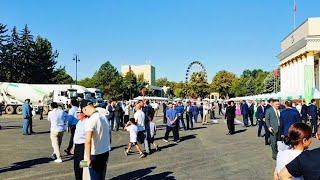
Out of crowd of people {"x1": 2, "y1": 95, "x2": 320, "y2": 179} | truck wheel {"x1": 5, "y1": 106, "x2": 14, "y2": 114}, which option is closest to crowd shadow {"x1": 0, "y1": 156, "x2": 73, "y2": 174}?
crowd of people {"x1": 2, "y1": 95, "x2": 320, "y2": 179}

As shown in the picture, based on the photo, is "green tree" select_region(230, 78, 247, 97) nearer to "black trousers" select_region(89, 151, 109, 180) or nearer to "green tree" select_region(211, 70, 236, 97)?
"green tree" select_region(211, 70, 236, 97)

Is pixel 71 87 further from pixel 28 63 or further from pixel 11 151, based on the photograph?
pixel 11 151

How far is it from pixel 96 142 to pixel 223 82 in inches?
5950

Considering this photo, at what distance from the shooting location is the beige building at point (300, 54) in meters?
66.2

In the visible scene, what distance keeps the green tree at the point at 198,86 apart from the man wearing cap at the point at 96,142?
414ft

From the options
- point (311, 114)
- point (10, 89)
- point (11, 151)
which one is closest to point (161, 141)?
point (11, 151)

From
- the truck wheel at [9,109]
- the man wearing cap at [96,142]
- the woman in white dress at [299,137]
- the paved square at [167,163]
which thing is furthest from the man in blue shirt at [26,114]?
the truck wheel at [9,109]

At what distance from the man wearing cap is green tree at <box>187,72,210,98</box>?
126m

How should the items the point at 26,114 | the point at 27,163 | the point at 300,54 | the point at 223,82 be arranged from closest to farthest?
1. the point at 27,163
2. the point at 26,114
3. the point at 300,54
4. the point at 223,82

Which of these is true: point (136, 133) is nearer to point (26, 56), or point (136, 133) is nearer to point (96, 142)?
point (96, 142)

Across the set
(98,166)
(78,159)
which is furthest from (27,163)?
(98,166)

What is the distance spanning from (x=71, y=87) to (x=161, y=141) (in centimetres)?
4184

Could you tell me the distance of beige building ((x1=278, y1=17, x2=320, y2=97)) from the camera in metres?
66.2

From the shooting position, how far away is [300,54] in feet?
234
